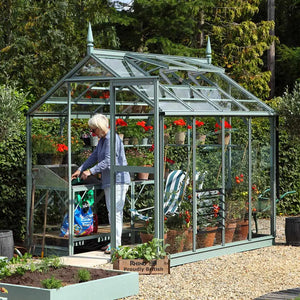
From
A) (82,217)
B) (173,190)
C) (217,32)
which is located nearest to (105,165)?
(82,217)

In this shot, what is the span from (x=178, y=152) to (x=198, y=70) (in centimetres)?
125

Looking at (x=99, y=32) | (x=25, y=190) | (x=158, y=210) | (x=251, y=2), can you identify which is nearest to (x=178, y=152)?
(x=158, y=210)

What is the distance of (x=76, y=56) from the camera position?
15570 millimetres

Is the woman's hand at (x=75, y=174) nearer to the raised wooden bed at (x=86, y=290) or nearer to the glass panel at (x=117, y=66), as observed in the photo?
the glass panel at (x=117, y=66)

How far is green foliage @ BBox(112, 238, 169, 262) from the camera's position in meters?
8.00

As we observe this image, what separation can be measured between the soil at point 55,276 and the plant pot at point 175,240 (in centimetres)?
163

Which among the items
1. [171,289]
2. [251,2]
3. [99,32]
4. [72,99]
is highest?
[251,2]

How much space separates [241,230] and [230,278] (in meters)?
A: 1.92

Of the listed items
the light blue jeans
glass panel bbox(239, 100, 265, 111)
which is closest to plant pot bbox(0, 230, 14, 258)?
the light blue jeans

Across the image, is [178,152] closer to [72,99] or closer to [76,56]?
[72,99]

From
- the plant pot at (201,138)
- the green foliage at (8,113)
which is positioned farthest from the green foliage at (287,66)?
the green foliage at (8,113)

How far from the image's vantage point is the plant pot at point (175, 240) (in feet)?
28.3

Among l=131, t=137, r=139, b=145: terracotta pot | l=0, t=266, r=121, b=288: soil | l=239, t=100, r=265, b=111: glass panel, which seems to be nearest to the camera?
l=0, t=266, r=121, b=288: soil

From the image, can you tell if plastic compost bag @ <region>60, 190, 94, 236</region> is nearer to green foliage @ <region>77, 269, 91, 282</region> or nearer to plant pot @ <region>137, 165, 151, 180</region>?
plant pot @ <region>137, 165, 151, 180</region>
